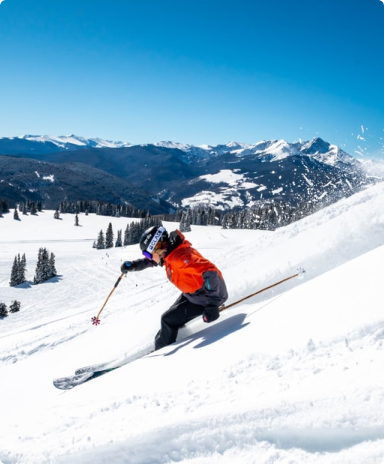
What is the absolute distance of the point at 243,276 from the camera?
26.9 ft

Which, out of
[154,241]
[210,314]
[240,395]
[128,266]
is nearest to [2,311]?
[128,266]

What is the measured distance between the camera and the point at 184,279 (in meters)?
5.33

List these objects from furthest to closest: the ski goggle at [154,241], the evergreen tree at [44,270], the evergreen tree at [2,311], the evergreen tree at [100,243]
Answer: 1. the evergreen tree at [100,243]
2. the evergreen tree at [44,270]
3. the evergreen tree at [2,311]
4. the ski goggle at [154,241]

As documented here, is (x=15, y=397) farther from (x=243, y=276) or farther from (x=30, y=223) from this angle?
(x=30, y=223)

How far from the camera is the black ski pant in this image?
216 inches

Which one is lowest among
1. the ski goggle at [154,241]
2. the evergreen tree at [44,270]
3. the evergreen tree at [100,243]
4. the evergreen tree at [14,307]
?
the evergreen tree at [14,307]

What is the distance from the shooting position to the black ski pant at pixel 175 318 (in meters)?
5.49

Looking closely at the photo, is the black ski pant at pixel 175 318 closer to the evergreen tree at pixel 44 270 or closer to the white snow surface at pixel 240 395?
the white snow surface at pixel 240 395

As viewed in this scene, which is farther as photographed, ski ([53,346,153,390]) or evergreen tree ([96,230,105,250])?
evergreen tree ([96,230,105,250])

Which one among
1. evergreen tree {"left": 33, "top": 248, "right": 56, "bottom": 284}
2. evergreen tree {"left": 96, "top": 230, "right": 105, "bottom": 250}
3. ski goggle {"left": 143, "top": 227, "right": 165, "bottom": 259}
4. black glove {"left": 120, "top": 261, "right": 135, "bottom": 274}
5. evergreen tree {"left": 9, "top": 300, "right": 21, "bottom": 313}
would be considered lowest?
evergreen tree {"left": 9, "top": 300, "right": 21, "bottom": 313}

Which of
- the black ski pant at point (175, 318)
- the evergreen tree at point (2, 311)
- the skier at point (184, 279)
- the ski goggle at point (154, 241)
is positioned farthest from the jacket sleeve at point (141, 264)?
the evergreen tree at point (2, 311)

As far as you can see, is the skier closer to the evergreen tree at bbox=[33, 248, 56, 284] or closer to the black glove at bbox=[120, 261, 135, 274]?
the black glove at bbox=[120, 261, 135, 274]

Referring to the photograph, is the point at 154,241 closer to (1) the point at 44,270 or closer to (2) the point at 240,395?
(2) the point at 240,395

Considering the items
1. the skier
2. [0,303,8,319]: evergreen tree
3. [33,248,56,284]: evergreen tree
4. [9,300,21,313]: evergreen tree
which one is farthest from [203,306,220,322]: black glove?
[33,248,56,284]: evergreen tree
